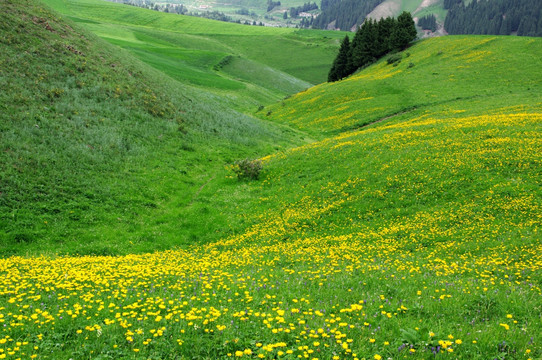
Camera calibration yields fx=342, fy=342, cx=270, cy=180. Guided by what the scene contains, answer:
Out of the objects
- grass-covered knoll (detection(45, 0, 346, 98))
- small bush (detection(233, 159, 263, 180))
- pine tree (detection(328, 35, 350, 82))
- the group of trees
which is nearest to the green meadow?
small bush (detection(233, 159, 263, 180))

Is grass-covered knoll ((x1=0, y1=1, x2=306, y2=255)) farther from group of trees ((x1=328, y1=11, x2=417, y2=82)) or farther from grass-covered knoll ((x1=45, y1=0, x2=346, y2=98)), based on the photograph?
group of trees ((x1=328, y1=11, x2=417, y2=82))

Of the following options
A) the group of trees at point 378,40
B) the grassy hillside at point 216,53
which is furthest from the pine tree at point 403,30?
the grassy hillside at point 216,53

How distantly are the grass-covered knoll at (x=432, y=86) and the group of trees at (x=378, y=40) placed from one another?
464 inches

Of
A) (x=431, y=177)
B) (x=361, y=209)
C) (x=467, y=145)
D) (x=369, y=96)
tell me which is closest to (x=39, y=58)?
(x=361, y=209)

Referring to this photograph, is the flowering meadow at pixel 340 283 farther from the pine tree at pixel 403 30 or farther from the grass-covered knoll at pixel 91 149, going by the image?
the pine tree at pixel 403 30

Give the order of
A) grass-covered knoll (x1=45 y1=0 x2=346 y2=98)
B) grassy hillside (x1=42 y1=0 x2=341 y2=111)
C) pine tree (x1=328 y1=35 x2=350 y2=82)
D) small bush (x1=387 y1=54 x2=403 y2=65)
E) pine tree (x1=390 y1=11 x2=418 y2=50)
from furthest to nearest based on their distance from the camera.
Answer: pine tree (x1=328 y1=35 x2=350 y2=82) < grass-covered knoll (x1=45 y1=0 x2=346 y2=98) < pine tree (x1=390 y1=11 x2=418 y2=50) < grassy hillside (x1=42 y1=0 x2=341 y2=111) < small bush (x1=387 y1=54 x2=403 y2=65)

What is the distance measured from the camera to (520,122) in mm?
30500

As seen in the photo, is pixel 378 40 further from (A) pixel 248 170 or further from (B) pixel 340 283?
(B) pixel 340 283

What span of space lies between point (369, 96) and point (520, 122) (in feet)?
110

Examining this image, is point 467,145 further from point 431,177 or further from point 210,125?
point 210,125

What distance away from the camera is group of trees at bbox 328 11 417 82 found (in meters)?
90.2

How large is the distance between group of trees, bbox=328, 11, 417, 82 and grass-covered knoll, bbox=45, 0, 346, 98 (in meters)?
24.5

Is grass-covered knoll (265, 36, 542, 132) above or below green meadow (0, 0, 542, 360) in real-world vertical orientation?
above

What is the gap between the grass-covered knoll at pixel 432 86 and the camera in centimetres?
5219
